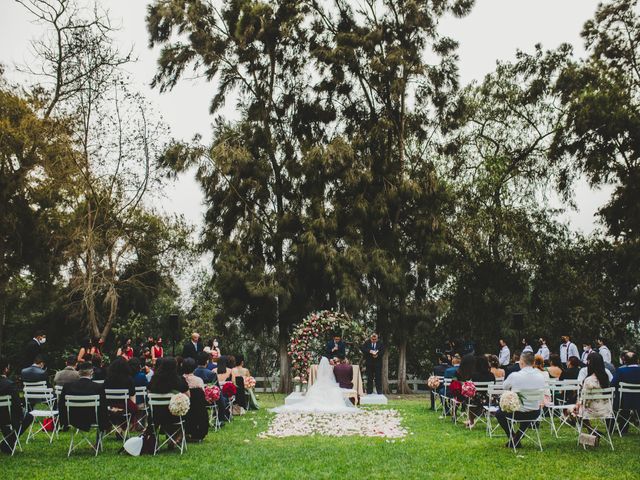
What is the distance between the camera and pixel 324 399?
15.9m

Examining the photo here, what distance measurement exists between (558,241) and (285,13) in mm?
13627

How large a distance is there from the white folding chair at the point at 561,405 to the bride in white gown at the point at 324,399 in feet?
14.8

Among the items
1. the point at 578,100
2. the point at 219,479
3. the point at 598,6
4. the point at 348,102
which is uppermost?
the point at 598,6

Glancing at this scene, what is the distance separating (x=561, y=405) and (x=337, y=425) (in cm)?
413

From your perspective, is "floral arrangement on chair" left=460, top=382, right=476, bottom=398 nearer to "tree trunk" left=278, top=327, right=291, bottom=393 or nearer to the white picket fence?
"tree trunk" left=278, top=327, right=291, bottom=393

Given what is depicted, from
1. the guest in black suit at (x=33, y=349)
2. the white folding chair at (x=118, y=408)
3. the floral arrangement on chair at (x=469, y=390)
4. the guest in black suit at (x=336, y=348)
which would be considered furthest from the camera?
the guest in black suit at (x=336, y=348)

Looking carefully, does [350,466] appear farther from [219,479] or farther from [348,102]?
[348,102]

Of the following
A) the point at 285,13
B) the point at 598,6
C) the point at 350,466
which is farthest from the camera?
the point at 285,13

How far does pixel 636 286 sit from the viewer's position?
24250 millimetres

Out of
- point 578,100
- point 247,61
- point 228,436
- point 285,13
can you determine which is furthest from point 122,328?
point 578,100

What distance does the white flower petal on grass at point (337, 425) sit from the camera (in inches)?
452

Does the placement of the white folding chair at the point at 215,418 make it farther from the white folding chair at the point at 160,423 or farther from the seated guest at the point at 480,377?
the seated guest at the point at 480,377

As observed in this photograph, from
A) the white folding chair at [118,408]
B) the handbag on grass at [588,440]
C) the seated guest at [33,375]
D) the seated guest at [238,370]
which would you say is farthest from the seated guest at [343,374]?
the handbag on grass at [588,440]

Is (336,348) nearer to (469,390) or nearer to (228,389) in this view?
(228,389)
